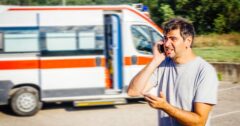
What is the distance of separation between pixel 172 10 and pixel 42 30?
68.3ft

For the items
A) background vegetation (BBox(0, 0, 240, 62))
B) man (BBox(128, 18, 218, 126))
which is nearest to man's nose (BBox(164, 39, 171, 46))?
man (BBox(128, 18, 218, 126))

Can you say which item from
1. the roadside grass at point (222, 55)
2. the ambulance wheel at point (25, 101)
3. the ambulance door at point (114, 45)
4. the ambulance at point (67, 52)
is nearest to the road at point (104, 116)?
the ambulance wheel at point (25, 101)

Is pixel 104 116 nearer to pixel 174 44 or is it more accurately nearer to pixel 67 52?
pixel 67 52

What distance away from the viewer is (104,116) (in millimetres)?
9781

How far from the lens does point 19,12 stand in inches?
375

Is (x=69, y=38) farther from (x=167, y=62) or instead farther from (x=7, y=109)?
(x=167, y=62)

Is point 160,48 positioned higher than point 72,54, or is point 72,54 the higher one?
point 160,48

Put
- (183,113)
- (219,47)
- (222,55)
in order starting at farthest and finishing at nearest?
(219,47)
(222,55)
(183,113)

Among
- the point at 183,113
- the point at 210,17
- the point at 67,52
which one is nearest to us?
the point at 183,113

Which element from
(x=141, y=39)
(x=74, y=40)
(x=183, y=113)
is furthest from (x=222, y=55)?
(x=183, y=113)

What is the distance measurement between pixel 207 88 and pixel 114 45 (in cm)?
758

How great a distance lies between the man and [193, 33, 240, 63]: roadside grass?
14.6 m

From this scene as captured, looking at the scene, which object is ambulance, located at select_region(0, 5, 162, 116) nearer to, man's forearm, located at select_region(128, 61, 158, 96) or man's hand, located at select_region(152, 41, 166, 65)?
man's forearm, located at select_region(128, 61, 158, 96)

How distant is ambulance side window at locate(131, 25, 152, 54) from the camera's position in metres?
10.2
